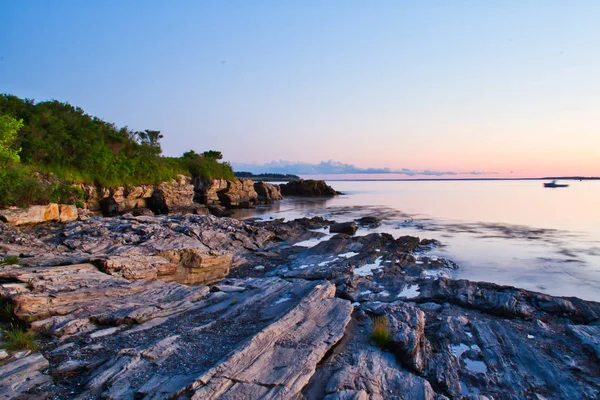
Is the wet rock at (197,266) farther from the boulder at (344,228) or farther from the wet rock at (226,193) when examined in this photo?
the wet rock at (226,193)

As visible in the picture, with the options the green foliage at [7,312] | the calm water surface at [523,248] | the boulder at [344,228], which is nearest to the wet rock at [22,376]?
the green foliage at [7,312]

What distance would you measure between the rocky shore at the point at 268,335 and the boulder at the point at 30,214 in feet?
3.90

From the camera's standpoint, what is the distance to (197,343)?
727 cm

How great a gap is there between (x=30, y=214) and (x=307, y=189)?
232 ft

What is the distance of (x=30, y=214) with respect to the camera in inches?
655

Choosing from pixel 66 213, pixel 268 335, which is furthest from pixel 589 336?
pixel 66 213

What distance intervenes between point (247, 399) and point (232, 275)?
408 inches

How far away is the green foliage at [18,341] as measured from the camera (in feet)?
22.0

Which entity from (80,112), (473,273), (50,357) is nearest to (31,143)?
(80,112)

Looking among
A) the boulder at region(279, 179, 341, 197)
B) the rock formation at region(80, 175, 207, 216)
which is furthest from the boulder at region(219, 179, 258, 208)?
the boulder at region(279, 179, 341, 197)

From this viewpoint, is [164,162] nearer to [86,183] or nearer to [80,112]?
[80,112]

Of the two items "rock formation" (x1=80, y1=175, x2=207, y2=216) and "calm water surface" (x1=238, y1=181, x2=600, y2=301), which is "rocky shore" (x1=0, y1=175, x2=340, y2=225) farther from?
"calm water surface" (x1=238, y1=181, x2=600, y2=301)

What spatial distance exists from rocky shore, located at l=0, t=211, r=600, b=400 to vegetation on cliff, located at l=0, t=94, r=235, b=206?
11.8 ft

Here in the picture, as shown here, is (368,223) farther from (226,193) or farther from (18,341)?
(226,193)
